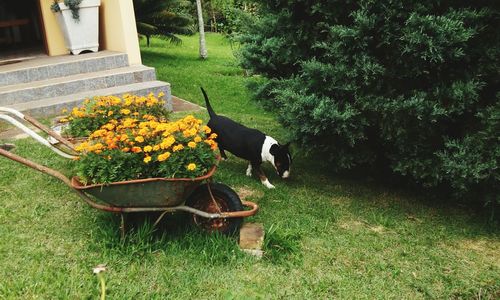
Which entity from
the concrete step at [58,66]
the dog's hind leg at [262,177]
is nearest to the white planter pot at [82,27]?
the concrete step at [58,66]

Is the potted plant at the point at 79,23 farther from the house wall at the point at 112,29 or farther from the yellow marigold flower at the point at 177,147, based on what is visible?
the yellow marigold flower at the point at 177,147

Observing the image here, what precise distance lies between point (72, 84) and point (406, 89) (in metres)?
5.02

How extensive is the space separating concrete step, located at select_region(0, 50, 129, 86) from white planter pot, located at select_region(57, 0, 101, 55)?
185mm

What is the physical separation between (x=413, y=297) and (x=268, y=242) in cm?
104

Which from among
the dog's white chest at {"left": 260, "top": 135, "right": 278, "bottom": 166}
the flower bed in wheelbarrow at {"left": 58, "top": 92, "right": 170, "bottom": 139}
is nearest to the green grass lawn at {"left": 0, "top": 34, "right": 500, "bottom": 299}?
the dog's white chest at {"left": 260, "top": 135, "right": 278, "bottom": 166}

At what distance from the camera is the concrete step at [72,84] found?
6.34m

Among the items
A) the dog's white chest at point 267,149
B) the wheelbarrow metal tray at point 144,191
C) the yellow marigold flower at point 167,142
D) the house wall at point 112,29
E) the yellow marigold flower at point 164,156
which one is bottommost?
the dog's white chest at point 267,149

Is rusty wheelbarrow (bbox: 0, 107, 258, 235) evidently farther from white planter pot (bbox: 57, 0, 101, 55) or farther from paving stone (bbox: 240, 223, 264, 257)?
white planter pot (bbox: 57, 0, 101, 55)

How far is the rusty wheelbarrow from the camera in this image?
2930 mm

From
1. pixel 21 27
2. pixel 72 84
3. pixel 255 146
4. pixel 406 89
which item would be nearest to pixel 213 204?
pixel 255 146

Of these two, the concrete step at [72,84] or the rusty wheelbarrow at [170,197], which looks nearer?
the rusty wheelbarrow at [170,197]

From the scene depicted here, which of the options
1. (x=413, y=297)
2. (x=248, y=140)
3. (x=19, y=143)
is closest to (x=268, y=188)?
(x=248, y=140)

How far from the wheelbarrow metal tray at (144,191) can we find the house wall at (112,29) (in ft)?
16.4

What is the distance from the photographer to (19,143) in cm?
539
